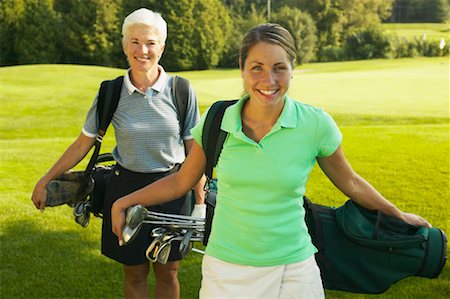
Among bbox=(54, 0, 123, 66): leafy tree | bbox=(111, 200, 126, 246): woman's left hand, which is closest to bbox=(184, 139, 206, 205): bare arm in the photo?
bbox=(111, 200, 126, 246): woman's left hand

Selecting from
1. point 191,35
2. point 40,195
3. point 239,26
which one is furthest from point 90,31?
point 40,195

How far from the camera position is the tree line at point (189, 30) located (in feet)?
166

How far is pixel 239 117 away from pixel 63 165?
1562 mm

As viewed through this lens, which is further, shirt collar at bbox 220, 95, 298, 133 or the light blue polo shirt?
the light blue polo shirt

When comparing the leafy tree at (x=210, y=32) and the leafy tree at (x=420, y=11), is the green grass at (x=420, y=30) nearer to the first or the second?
the leafy tree at (x=420, y=11)

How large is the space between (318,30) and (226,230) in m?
59.9

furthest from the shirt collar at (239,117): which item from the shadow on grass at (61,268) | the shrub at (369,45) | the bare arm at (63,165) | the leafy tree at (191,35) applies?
the leafy tree at (191,35)

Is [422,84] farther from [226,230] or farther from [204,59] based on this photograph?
[204,59]

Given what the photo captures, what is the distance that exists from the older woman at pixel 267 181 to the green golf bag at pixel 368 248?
17.7 inches

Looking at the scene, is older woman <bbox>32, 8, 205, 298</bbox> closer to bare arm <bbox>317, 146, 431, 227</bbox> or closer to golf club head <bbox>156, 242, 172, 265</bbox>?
golf club head <bbox>156, 242, 172, 265</bbox>

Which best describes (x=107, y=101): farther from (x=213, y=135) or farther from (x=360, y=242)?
(x=360, y=242)

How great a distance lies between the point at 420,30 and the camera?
5988 cm

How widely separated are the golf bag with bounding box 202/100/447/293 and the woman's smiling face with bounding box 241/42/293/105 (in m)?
0.23

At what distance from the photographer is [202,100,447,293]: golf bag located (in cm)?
276
